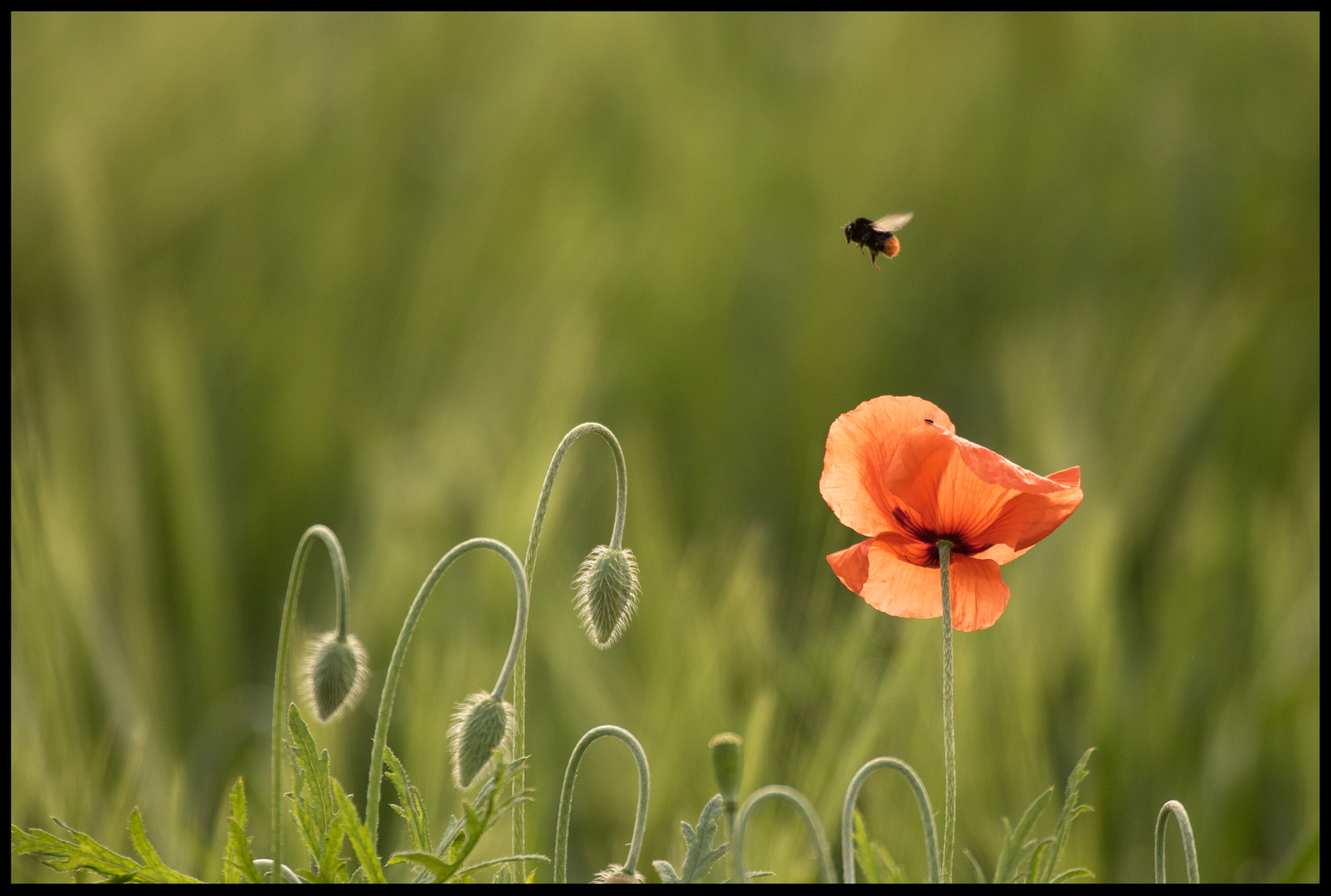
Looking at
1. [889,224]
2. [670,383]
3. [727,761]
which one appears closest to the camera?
[727,761]

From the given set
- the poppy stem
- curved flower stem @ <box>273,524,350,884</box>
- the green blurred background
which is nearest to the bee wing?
the green blurred background

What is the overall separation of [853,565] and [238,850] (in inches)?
9.3

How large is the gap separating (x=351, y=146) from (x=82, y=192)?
24.3 inches

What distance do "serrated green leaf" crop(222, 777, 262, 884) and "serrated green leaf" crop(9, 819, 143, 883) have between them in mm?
36

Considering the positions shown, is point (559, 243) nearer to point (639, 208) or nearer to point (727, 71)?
point (639, 208)

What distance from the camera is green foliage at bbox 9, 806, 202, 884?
387mm

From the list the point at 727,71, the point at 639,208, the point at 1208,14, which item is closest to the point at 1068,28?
the point at 1208,14

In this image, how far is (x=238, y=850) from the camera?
356 millimetres

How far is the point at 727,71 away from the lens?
6.88 ft

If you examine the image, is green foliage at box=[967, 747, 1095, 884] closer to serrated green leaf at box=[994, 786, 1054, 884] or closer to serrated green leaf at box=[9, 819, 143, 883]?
serrated green leaf at box=[994, 786, 1054, 884]

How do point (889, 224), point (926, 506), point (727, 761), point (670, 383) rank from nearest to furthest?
1. point (727, 761)
2. point (926, 506)
3. point (889, 224)
4. point (670, 383)

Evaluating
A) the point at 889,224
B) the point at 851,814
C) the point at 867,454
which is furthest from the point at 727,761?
the point at 889,224

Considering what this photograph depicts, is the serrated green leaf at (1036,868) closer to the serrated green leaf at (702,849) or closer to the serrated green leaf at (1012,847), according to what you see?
the serrated green leaf at (1012,847)

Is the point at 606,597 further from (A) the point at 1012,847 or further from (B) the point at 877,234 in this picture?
(B) the point at 877,234
